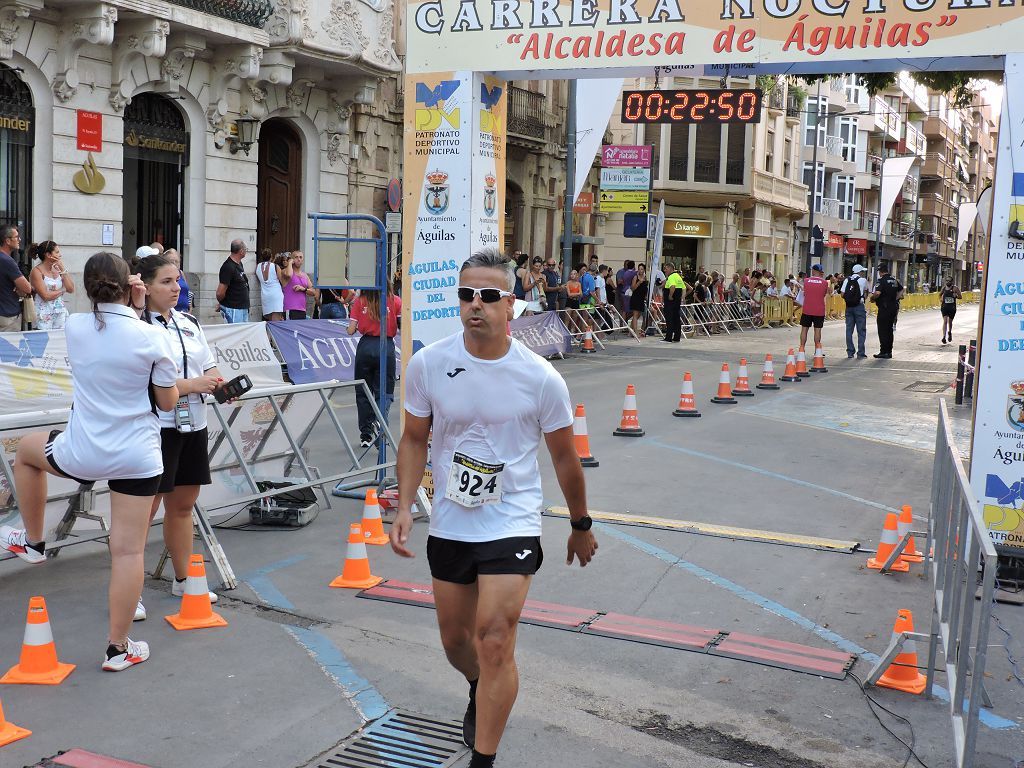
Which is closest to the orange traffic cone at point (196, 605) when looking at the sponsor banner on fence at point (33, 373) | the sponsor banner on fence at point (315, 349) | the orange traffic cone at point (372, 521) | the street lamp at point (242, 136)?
the orange traffic cone at point (372, 521)

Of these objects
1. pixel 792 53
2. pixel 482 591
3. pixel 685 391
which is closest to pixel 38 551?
pixel 482 591

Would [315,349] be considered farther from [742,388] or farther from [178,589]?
[178,589]

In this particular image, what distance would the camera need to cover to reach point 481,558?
13.1 feet

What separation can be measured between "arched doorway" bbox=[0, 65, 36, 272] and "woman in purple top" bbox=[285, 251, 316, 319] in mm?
4255

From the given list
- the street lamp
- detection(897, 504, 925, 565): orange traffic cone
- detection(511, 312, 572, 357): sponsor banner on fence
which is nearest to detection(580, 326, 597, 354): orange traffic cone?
detection(511, 312, 572, 357): sponsor banner on fence

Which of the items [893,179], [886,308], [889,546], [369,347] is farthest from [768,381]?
[893,179]

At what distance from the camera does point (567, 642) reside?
566 centimetres

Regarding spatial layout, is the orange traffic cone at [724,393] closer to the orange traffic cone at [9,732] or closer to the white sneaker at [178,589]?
the white sneaker at [178,589]

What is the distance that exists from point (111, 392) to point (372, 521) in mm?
2641

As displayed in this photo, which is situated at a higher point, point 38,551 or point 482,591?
point 482,591

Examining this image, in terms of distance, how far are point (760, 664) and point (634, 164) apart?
24953 mm

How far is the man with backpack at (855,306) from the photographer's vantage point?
2353 cm

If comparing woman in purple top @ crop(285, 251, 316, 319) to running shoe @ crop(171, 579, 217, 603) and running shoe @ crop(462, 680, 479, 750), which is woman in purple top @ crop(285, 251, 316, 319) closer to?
running shoe @ crop(171, 579, 217, 603)

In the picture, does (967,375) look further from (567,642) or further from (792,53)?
(567,642)
